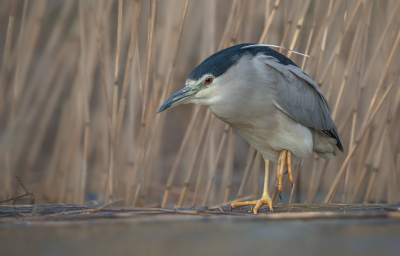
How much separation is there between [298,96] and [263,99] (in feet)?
1.14

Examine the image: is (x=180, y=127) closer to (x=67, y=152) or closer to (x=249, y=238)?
(x=67, y=152)

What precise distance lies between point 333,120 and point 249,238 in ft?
5.87

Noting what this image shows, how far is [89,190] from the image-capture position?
4598mm

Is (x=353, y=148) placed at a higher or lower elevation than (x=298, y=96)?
lower

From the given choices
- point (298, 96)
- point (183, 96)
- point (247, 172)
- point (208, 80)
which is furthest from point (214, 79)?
point (247, 172)

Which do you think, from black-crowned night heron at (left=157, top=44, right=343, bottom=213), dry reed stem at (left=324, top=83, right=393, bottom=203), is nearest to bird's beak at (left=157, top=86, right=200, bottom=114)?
black-crowned night heron at (left=157, top=44, right=343, bottom=213)

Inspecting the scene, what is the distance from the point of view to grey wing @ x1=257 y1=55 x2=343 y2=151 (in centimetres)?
245

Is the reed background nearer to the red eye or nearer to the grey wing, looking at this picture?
the grey wing

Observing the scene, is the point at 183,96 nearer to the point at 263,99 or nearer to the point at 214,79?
the point at 214,79

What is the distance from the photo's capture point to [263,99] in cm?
237

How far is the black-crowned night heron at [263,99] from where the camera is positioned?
2.29 m

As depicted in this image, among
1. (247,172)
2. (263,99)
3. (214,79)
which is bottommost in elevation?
(247,172)

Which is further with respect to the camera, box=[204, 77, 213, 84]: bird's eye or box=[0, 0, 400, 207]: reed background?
box=[0, 0, 400, 207]: reed background

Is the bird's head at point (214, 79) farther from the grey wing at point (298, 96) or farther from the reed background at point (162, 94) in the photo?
the reed background at point (162, 94)
